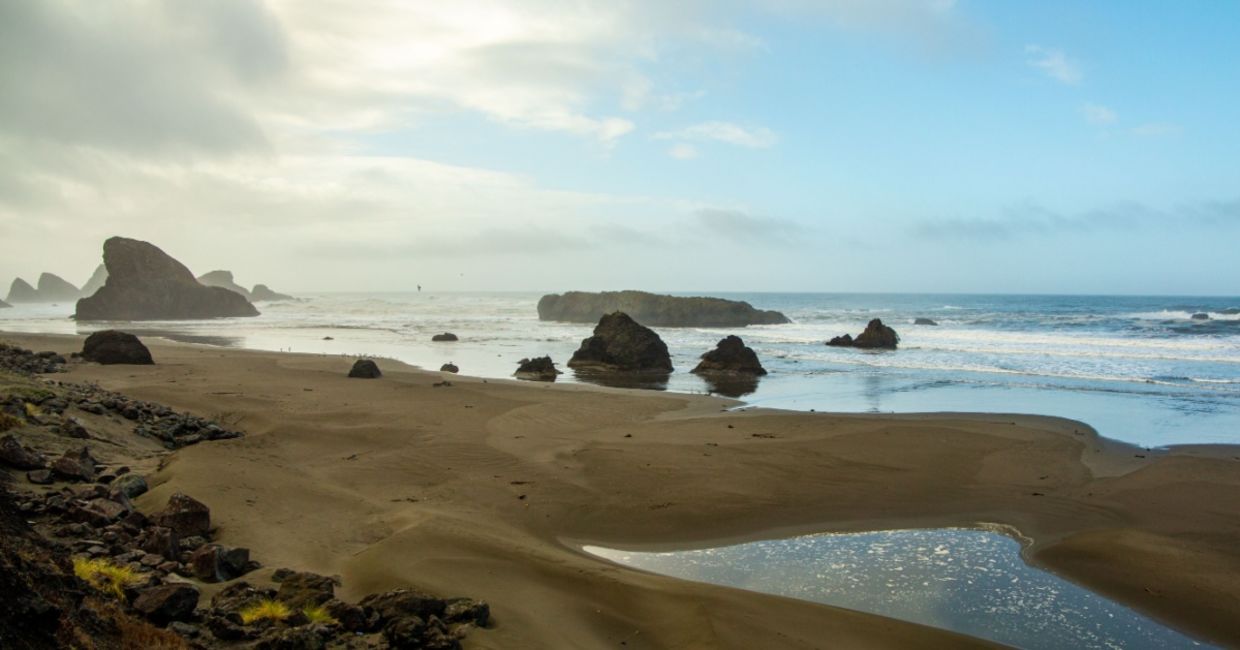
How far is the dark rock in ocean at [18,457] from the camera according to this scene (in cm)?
729

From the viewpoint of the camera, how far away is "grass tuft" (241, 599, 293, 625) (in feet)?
17.0

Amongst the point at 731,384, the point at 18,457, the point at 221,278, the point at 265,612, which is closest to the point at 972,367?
the point at 731,384

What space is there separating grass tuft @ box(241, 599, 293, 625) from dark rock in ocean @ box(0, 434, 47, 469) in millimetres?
3725

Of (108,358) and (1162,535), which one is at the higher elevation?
(108,358)

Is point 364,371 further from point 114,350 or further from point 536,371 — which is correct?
point 114,350

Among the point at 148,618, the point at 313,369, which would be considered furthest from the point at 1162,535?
the point at 313,369

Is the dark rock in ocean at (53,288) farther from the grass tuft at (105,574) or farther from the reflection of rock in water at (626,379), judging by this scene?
the grass tuft at (105,574)

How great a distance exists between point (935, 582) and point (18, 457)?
891 cm

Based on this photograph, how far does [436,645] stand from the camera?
5.15 meters

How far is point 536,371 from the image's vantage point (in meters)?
25.0

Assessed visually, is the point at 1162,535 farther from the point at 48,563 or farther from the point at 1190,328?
the point at 1190,328

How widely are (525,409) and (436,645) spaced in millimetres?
11401

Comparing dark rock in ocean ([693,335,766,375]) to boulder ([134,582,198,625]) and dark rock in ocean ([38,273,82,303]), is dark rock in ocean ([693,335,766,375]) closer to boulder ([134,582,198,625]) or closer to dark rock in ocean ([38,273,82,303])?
boulder ([134,582,198,625])

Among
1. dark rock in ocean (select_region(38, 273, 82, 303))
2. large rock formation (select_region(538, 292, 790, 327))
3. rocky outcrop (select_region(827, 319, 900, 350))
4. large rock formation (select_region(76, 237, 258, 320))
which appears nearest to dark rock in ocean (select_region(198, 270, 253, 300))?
dark rock in ocean (select_region(38, 273, 82, 303))
